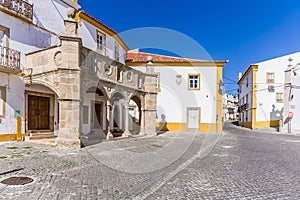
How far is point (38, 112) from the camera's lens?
37.9ft

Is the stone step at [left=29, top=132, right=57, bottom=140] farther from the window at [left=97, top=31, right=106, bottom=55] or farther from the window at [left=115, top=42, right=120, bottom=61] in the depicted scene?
the window at [left=115, top=42, right=120, bottom=61]

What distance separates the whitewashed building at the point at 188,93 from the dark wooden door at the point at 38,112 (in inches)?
415

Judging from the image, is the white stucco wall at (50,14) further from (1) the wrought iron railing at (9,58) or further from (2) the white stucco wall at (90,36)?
(1) the wrought iron railing at (9,58)

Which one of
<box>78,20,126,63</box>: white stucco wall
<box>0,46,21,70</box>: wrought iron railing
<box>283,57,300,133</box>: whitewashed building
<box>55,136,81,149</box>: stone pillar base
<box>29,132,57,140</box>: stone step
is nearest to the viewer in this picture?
<box>55,136,81,149</box>: stone pillar base

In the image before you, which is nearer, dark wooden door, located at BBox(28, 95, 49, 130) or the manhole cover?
the manhole cover

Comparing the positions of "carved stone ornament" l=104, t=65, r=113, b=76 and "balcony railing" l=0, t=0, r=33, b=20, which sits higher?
"balcony railing" l=0, t=0, r=33, b=20

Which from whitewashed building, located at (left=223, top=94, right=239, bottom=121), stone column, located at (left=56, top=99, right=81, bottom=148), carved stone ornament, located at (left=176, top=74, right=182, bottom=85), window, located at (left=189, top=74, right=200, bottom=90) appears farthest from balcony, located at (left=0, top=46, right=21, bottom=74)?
whitewashed building, located at (left=223, top=94, right=239, bottom=121)

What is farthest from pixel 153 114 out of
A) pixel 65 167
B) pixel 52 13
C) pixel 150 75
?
pixel 65 167

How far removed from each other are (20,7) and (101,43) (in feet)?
22.9

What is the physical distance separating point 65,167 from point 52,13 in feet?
32.3

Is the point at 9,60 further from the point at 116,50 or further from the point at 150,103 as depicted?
the point at 116,50

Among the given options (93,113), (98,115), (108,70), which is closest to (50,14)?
(108,70)

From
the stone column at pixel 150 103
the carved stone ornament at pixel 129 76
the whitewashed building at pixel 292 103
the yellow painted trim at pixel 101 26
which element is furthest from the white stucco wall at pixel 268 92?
the carved stone ornament at pixel 129 76

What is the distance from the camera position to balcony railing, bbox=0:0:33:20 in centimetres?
979
